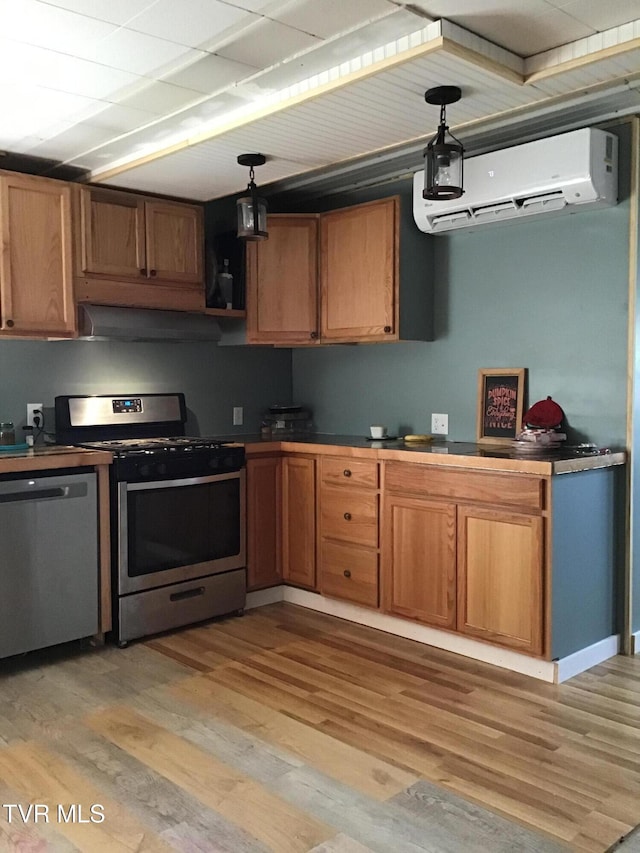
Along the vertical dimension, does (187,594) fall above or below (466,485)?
below

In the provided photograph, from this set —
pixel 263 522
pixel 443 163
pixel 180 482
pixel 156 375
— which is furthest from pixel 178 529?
pixel 443 163

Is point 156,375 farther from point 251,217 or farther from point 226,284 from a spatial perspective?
point 251,217

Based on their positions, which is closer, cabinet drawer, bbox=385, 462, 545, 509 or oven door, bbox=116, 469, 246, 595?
cabinet drawer, bbox=385, 462, 545, 509

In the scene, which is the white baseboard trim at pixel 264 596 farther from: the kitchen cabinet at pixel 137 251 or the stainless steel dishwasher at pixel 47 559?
the kitchen cabinet at pixel 137 251

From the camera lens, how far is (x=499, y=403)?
3.88 metres

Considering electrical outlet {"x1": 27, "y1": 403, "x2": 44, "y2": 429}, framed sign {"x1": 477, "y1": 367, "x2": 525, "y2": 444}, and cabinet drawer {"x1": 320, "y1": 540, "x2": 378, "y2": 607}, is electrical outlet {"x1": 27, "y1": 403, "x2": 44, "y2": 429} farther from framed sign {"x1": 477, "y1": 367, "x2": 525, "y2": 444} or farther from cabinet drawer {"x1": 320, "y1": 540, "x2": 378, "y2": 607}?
framed sign {"x1": 477, "y1": 367, "x2": 525, "y2": 444}

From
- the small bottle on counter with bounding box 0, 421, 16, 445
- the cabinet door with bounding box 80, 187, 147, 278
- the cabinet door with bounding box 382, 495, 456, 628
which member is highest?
the cabinet door with bounding box 80, 187, 147, 278

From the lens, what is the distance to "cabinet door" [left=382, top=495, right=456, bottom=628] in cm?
346

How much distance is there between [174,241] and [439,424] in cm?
171

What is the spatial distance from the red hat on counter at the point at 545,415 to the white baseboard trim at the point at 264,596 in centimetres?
167

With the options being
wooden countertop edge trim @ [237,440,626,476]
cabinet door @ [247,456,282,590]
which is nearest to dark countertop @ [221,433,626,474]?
wooden countertop edge trim @ [237,440,626,476]

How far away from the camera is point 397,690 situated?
121 inches

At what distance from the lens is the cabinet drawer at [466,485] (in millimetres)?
3152

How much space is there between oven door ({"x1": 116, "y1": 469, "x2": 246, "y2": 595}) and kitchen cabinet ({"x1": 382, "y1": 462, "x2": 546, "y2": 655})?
0.82 m
